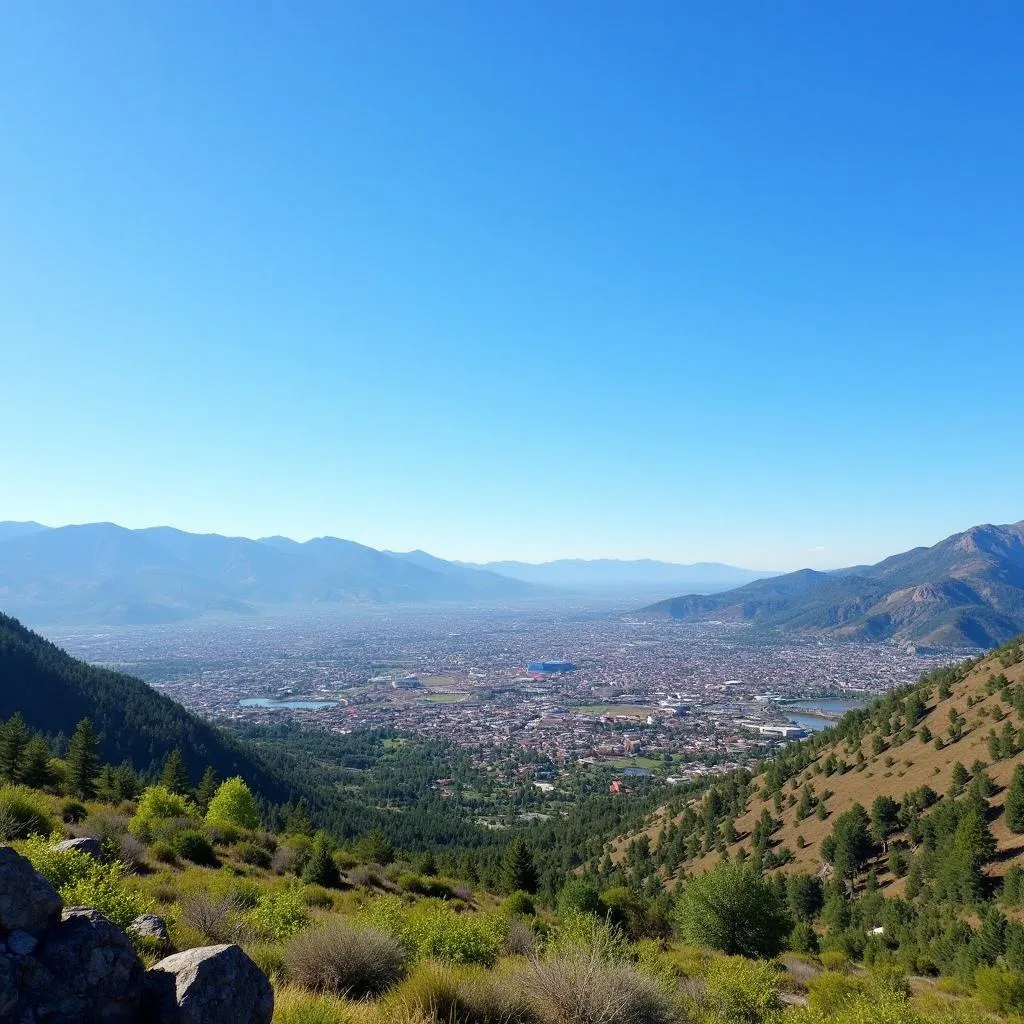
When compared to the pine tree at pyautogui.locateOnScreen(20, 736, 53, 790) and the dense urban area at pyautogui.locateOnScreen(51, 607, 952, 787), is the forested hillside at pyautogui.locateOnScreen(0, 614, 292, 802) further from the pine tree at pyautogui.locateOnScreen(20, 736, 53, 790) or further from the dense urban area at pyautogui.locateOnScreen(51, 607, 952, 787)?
the dense urban area at pyautogui.locateOnScreen(51, 607, 952, 787)

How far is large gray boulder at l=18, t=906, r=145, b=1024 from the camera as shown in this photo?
4.44 m

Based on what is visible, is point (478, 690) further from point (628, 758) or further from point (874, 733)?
point (874, 733)

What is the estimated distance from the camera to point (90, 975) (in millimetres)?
4684

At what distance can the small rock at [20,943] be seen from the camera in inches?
175

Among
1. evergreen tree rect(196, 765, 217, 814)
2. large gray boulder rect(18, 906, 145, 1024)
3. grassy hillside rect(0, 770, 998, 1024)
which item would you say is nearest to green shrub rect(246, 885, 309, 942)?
grassy hillside rect(0, 770, 998, 1024)

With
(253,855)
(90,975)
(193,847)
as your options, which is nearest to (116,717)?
(253,855)

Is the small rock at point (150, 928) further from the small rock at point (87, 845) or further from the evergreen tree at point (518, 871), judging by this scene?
the evergreen tree at point (518, 871)

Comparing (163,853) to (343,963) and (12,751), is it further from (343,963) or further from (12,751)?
(12,751)

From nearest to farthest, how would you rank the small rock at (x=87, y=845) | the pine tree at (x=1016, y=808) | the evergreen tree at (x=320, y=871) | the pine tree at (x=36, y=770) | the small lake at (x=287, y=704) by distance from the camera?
the small rock at (x=87, y=845) < the evergreen tree at (x=320, y=871) < the pine tree at (x=36, y=770) < the pine tree at (x=1016, y=808) < the small lake at (x=287, y=704)

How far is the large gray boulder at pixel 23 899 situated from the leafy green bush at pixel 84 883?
2.73m

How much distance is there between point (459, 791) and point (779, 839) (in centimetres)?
5384

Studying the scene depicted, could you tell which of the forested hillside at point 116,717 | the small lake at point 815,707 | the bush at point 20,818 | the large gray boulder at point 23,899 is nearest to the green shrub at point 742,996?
the large gray boulder at point 23,899

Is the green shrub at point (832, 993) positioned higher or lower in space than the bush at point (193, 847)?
lower

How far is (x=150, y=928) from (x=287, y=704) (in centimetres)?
16357
